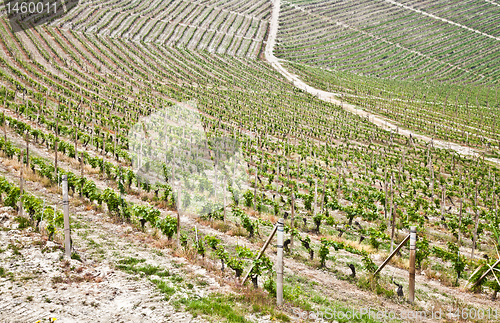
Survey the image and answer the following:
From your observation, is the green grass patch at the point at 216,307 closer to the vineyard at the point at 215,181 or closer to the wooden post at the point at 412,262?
the vineyard at the point at 215,181

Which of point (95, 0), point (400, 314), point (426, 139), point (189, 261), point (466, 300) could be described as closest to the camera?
point (400, 314)

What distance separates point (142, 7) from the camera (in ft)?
290

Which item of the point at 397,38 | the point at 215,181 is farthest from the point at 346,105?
the point at 397,38

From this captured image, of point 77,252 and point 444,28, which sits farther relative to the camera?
point 444,28

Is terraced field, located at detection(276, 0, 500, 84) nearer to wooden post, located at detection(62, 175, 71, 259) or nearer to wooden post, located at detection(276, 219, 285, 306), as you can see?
wooden post, located at detection(62, 175, 71, 259)

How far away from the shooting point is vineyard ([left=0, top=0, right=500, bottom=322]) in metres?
7.91

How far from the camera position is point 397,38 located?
98562mm

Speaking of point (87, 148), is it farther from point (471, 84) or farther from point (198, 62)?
point (471, 84)

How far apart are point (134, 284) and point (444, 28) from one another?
12176 centimetres

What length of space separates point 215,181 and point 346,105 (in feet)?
135

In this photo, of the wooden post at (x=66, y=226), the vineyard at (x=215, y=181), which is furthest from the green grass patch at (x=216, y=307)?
the wooden post at (x=66, y=226)

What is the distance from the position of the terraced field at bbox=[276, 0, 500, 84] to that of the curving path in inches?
106

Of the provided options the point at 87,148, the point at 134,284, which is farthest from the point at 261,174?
the point at 134,284

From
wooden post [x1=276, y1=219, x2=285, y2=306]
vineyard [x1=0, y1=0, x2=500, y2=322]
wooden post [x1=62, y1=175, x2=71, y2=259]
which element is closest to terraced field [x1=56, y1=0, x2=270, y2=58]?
vineyard [x1=0, y1=0, x2=500, y2=322]
